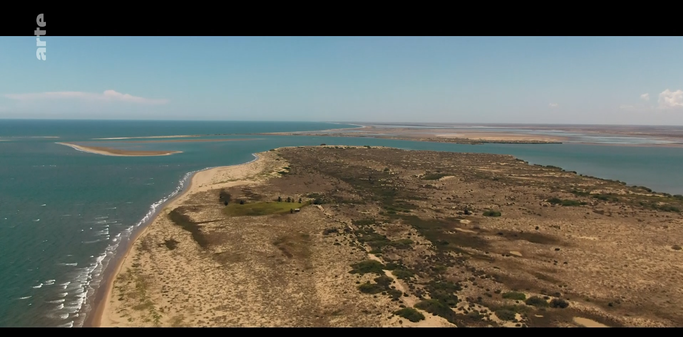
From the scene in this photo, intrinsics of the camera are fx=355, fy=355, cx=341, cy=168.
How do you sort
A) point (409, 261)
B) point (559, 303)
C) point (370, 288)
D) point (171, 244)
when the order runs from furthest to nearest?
point (171, 244) < point (409, 261) < point (370, 288) < point (559, 303)

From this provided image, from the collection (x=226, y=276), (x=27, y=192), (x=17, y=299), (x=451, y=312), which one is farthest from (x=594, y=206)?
(x=27, y=192)

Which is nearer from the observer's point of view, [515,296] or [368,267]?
[515,296]

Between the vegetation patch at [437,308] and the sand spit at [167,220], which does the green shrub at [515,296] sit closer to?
the vegetation patch at [437,308]

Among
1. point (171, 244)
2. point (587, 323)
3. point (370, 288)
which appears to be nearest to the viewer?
point (587, 323)

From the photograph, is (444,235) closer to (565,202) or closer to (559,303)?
(559,303)

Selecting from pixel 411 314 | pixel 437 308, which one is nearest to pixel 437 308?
pixel 437 308

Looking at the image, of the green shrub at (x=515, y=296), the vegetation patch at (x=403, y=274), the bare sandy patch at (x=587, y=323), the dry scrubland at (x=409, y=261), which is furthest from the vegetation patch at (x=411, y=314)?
the bare sandy patch at (x=587, y=323)
